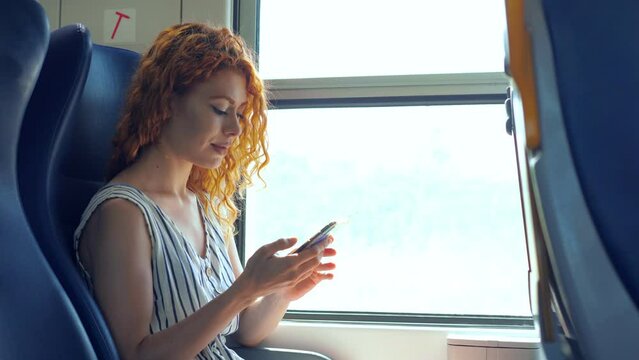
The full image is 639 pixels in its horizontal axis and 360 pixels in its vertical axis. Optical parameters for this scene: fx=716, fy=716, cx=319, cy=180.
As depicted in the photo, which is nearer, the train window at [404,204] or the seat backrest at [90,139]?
the seat backrest at [90,139]

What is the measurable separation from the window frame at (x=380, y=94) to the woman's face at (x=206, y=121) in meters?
0.56

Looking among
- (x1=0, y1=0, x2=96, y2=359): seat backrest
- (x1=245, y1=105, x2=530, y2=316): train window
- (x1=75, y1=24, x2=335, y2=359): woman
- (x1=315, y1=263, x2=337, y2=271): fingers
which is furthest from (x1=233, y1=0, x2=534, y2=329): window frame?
(x1=0, y1=0, x2=96, y2=359): seat backrest

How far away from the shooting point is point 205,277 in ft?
4.68

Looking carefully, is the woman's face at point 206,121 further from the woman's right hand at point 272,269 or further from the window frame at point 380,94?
the window frame at point 380,94

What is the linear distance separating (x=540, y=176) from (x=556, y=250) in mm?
71

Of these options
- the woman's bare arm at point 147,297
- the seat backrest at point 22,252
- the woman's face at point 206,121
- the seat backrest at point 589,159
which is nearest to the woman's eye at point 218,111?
the woman's face at point 206,121

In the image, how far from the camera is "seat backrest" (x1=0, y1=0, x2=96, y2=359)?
0.97m

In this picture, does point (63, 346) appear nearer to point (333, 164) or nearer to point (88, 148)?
point (88, 148)

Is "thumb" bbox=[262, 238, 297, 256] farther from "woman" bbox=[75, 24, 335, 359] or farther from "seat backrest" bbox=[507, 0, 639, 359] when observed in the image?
"seat backrest" bbox=[507, 0, 639, 359]

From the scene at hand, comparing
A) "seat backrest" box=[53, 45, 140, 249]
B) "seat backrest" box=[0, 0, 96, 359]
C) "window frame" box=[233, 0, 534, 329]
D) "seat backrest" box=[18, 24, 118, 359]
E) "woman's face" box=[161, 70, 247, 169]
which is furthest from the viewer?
"window frame" box=[233, 0, 534, 329]

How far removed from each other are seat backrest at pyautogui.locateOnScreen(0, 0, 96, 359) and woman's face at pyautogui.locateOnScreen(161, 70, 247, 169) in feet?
1.32

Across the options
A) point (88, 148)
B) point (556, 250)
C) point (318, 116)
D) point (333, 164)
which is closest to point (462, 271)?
point (333, 164)

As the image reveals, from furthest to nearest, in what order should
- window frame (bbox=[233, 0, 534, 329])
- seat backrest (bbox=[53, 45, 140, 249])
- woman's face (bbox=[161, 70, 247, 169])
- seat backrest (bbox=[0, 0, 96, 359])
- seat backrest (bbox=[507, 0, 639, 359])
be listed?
window frame (bbox=[233, 0, 534, 329]), woman's face (bbox=[161, 70, 247, 169]), seat backrest (bbox=[53, 45, 140, 249]), seat backrest (bbox=[0, 0, 96, 359]), seat backrest (bbox=[507, 0, 639, 359])

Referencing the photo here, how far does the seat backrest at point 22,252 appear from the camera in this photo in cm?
97
